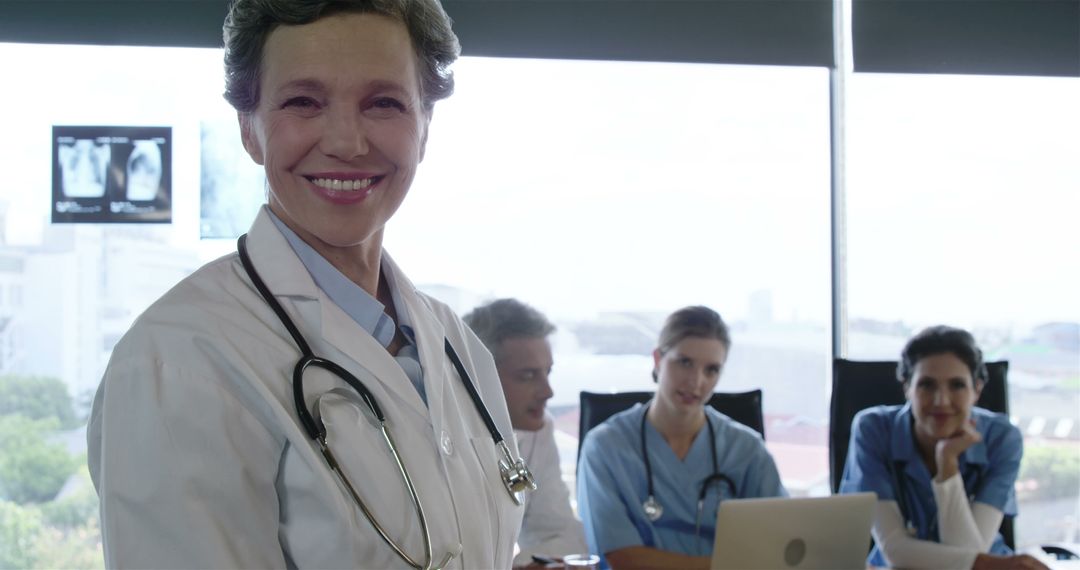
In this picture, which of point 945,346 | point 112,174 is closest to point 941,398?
point 945,346

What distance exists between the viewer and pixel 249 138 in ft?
3.34

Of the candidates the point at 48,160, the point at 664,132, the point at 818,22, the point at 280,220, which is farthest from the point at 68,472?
the point at 818,22

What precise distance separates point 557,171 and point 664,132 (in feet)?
1.62

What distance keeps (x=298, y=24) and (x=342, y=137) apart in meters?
0.12

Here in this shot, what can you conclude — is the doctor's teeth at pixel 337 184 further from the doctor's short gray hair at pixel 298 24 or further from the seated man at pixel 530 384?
the seated man at pixel 530 384

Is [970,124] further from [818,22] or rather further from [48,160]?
[48,160]

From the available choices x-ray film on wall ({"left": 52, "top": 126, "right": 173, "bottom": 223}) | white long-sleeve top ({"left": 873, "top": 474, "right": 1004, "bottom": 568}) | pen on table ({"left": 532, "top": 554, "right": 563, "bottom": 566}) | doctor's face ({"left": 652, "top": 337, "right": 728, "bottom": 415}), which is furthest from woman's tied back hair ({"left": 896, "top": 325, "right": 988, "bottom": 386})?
x-ray film on wall ({"left": 52, "top": 126, "right": 173, "bottom": 223})

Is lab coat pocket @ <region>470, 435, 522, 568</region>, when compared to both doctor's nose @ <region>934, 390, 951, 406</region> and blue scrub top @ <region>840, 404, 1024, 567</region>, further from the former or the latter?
doctor's nose @ <region>934, 390, 951, 406</region>

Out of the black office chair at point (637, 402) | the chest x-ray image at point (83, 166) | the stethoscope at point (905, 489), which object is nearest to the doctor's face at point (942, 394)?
the stethoscope at point (905, 489)

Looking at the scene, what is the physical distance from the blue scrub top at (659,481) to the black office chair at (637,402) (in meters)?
0.12

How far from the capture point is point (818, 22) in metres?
3.83

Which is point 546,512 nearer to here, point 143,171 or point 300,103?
point 300,103

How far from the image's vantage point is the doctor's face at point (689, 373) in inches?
105

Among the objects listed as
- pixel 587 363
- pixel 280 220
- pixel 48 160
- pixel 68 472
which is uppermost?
pixel 48 160
